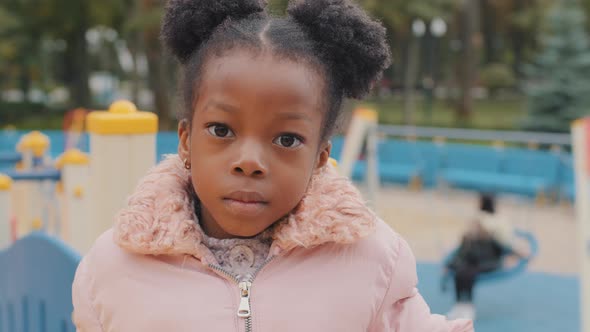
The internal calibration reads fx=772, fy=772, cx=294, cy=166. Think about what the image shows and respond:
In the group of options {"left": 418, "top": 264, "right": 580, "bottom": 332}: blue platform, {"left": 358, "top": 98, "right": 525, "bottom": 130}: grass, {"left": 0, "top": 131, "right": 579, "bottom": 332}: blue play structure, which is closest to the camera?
{"left": 0, "top": 131, "right": 579, "bottom": 332}: blue play structure

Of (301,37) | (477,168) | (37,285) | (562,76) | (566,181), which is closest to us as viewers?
(301,37)

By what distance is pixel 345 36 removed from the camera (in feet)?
4.78

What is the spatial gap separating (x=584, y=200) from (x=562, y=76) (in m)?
13.0

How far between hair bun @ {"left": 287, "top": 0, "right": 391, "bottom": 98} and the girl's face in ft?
0.28

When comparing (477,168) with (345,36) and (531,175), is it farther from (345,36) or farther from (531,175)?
(345,36)

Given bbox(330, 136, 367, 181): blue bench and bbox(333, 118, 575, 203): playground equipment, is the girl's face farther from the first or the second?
bbox(330, 136, 367, 181): blue bench

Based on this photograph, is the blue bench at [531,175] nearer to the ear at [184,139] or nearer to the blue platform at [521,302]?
the blue platform at [521,302]

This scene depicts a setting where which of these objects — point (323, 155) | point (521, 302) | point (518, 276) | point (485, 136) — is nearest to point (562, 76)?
point (485, 136)

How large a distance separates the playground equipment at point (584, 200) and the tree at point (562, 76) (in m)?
11.9

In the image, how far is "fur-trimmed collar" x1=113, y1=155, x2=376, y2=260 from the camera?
147cm

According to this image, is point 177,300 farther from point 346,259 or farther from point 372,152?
point 372,152

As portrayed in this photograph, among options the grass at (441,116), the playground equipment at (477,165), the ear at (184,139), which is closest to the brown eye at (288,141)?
the ear at (184,139)

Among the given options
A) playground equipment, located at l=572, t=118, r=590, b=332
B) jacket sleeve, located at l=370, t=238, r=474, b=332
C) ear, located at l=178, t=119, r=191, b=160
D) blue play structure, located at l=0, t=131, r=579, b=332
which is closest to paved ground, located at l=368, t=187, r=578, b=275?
blue play structure, located at l=0, t=131, r=579, b=332

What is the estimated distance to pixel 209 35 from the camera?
150cm
